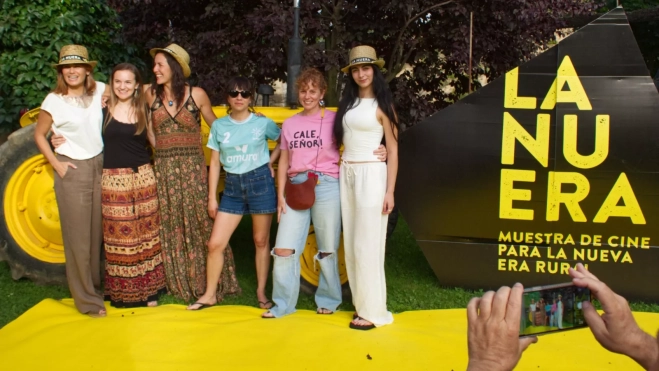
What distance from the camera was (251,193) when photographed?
4.54 metres

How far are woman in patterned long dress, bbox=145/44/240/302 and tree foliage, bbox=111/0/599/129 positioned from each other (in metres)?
1.46

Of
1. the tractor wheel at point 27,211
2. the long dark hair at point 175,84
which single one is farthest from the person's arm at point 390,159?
the tractor wheel at point 27,211

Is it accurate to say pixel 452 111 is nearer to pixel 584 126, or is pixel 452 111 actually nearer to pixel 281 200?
pixel 584 126

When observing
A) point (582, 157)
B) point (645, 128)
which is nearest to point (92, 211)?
point (582, 157)

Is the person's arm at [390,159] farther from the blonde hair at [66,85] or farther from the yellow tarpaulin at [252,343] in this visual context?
the blonde hair at [66,85]

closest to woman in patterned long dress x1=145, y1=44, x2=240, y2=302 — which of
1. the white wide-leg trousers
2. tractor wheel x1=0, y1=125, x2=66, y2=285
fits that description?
tractor wheel x1=0, y1=125, x2=66, y2=285

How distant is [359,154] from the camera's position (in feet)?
14.0

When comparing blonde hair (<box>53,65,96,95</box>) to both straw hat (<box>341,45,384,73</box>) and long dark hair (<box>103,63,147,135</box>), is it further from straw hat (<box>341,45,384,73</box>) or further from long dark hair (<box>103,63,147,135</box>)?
straw hat (<box>341,45,384,73</box>)

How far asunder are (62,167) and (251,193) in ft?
3.96

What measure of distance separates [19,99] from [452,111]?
3635mm

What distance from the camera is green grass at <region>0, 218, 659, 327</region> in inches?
187

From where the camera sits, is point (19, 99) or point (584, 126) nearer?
point (584, 126)

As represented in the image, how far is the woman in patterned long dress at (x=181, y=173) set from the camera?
15.2ft

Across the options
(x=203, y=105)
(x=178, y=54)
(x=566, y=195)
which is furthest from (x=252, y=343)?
(x=566, y=195)
